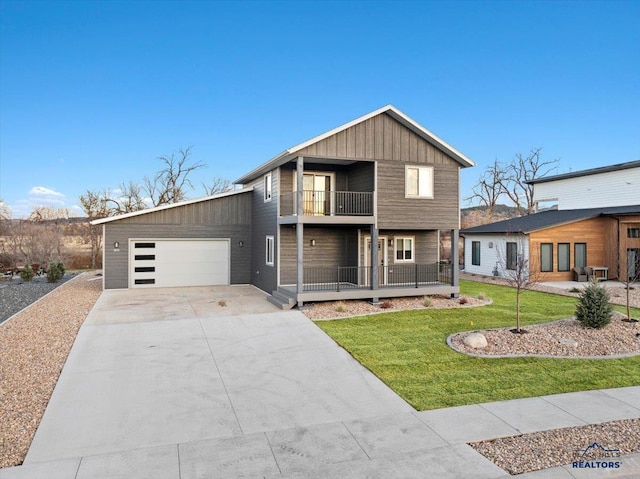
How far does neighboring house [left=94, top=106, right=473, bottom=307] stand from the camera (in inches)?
590

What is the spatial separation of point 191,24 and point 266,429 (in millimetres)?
21546

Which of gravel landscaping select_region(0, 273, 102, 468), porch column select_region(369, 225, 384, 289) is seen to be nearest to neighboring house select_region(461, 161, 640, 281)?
porch column select_region(369, 225, 384, 289)

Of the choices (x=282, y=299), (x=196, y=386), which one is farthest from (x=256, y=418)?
(x=282, y=299)

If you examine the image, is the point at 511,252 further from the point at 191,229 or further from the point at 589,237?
the point at 191,229

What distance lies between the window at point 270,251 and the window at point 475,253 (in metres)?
14.7

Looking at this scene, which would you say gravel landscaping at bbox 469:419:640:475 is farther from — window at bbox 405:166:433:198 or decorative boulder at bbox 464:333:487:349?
window at bbox 405:166:433:198

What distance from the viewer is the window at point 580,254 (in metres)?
22.2

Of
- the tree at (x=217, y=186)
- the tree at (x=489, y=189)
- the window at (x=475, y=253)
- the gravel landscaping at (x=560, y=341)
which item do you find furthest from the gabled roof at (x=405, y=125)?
the tree at (x=489, y=189)

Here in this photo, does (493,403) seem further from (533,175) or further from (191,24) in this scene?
(533,175)

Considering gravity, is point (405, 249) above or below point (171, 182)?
below

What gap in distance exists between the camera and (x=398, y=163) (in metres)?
15.6

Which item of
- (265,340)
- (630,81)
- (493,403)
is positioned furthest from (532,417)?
(630,81)

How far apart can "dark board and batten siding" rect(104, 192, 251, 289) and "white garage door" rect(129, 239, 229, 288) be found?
282 mm

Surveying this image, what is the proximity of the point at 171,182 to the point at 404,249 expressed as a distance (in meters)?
28.3
